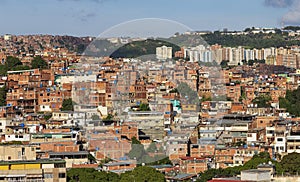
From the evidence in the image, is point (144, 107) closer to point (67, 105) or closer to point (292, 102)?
point (67, 105)

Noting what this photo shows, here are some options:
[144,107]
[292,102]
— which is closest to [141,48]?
[144,107]

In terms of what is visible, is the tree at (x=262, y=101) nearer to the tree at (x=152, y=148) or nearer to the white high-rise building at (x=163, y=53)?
the white high-rise building at (x=163, y=53)

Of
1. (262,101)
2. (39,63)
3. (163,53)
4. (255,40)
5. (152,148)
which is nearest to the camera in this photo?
(152,148)

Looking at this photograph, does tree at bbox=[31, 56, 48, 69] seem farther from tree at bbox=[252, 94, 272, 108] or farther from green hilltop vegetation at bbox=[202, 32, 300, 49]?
green hilltop vegetation at bbox=[202, 32, 300, 49]

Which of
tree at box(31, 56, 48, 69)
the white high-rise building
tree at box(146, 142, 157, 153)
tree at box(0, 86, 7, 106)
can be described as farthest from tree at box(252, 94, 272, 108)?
tree at box(146, 142, 157, 153)

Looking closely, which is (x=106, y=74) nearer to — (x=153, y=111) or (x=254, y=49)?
(x=153, y=111)
